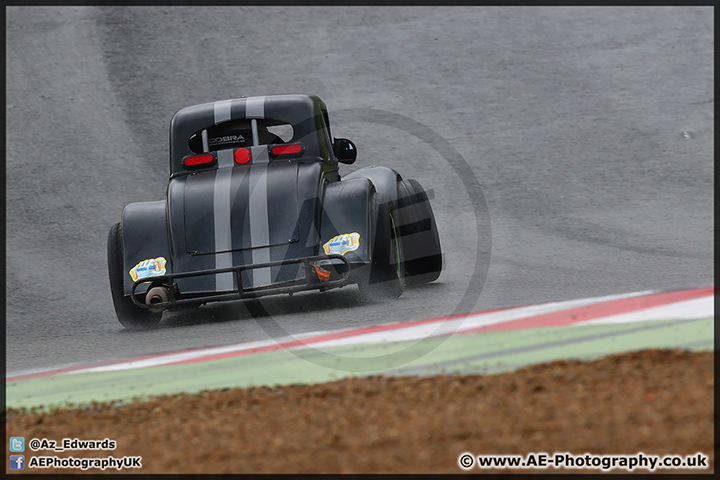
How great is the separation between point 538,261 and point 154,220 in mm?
3526

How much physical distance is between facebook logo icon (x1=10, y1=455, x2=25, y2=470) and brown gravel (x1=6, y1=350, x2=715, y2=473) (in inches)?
1.6

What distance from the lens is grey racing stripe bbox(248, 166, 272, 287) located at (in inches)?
252

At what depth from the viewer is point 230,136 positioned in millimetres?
7695

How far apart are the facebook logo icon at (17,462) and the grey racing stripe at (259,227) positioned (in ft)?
10.1

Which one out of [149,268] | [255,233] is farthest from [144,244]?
[255,233]

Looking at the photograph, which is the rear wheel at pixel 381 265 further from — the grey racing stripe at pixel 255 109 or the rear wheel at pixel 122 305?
the rear wheel at pixel 122 305

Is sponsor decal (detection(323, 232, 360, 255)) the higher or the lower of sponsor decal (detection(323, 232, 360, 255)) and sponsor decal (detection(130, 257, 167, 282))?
the higher

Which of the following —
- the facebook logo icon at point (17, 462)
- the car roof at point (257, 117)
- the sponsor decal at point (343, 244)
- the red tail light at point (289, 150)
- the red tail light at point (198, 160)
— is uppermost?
the car roof at point (257, 117)

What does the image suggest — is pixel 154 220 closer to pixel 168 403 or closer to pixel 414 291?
pixel 414 291

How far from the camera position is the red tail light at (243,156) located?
743 cm

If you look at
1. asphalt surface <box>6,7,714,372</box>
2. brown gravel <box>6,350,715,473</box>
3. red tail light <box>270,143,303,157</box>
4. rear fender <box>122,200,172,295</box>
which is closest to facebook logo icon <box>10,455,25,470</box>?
brown gravel <box>6,350,715,473</box>

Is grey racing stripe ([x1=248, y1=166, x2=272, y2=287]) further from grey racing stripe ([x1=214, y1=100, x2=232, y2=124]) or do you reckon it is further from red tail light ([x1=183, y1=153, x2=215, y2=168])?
grey racing stripe ([x1=214, y1=100, x2=232, y2=124])

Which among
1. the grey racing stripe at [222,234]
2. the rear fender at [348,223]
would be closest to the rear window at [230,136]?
the grey racing stripe at [222,234]
